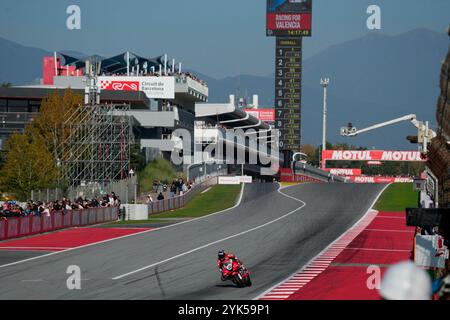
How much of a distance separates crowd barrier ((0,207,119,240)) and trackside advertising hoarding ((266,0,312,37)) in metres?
98.2

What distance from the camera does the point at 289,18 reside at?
145 m

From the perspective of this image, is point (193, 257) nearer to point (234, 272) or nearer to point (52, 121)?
point (234, 272)

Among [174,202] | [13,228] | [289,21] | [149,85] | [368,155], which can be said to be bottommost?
[174,202]

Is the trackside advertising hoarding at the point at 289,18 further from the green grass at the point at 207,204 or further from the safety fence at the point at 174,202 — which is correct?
the safety fence at the point at 174,202

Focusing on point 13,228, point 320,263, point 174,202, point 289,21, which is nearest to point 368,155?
point 289,21

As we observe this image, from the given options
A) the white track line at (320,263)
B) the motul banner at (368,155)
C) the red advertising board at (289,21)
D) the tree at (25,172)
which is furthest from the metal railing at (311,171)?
the tree at (25,172)

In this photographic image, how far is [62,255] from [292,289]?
11266mm

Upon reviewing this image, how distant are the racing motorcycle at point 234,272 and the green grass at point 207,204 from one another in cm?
2541

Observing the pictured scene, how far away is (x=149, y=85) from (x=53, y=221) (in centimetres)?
5789

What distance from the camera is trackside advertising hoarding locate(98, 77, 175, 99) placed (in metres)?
96.6

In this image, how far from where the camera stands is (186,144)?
95.8 meters

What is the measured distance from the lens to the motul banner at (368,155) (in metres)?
133

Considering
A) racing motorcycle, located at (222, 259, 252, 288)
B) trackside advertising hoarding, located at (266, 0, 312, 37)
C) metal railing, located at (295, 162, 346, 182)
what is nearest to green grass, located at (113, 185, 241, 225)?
racing motorcycle, located at (222, 259, 252, 288)
